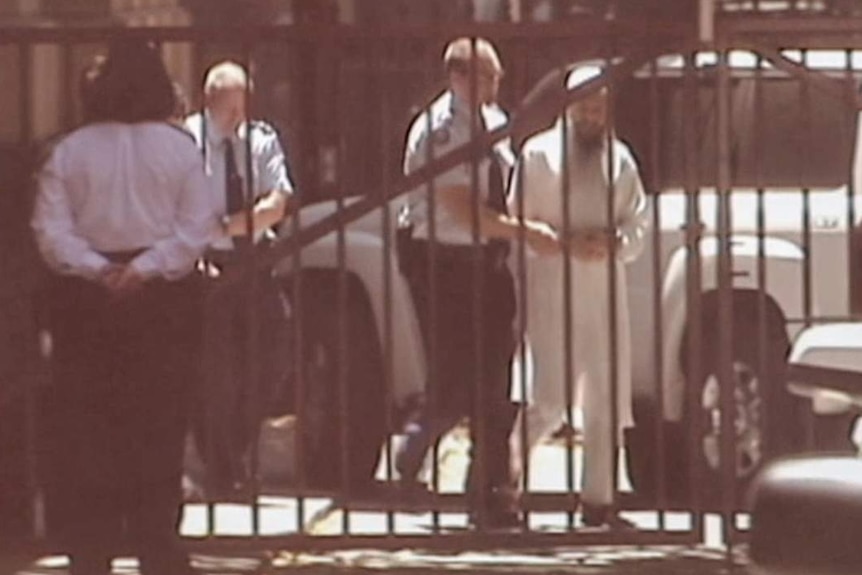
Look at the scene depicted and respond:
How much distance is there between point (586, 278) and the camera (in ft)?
27.3

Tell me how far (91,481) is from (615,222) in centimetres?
197

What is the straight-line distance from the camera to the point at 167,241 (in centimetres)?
796

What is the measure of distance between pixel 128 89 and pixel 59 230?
513 millimetres

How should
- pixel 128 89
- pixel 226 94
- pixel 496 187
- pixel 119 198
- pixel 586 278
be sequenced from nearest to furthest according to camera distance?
pixel 119 198, pixel 128 89, pixel 226 94, pixel 496 187, pixel 586 278

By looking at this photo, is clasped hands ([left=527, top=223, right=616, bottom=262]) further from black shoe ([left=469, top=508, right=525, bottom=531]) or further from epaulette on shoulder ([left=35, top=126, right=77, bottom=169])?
epaulette on shoulder ([left=35, top=126, right=77, bottom=169])

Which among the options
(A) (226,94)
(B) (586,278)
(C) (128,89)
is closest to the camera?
(C) (128,89)

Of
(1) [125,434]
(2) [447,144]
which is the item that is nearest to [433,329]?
(2) [447,144]

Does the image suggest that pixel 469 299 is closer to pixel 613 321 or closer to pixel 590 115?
pixel 613 321

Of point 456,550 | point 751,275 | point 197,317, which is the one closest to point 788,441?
point 751,275

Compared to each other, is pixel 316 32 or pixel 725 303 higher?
pixel 316 32

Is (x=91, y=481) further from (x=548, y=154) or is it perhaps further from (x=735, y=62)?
(x=735, y=62)

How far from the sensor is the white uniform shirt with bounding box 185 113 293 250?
317 inches

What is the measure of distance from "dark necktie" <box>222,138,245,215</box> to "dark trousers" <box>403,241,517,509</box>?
24.2 inches

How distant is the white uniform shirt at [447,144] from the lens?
321 inches
